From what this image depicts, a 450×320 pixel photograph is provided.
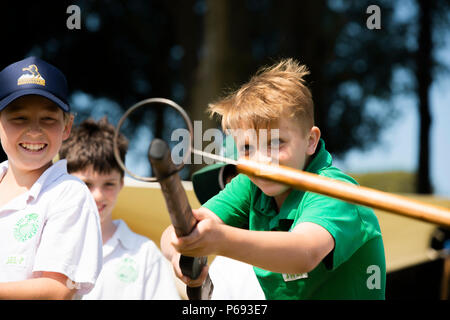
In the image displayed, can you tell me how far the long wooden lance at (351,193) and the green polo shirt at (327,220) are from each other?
27 centimetres

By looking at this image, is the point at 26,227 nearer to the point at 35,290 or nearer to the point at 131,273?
the point at 35,290

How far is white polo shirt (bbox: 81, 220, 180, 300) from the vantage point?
2.55m

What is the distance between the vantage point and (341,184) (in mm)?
1287

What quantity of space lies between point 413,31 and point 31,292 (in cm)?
890

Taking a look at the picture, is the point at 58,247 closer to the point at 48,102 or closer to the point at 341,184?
the point at 48,102

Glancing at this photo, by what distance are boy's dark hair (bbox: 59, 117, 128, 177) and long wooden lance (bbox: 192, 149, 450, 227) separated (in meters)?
1.36

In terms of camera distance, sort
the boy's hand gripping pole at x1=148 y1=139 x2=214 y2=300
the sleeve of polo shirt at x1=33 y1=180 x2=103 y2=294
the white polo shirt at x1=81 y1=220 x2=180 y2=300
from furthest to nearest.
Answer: the white polo shirt at x1=81 y1=220 x2=180 y2=300 → the sleeve of polo shirt at x1=33 y1=180 x2=103 y2=294 → the boy's hand gripping pole at x1=148 y1=139 x2=214 y2=300

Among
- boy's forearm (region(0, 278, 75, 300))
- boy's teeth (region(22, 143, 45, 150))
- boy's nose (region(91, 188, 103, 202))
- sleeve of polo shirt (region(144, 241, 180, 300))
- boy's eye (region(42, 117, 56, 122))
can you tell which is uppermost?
boy's eye (region(42, 117, 56, 122))

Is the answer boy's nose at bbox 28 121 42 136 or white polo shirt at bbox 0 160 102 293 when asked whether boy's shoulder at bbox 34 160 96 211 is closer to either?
white polo shirt at bbox 0 160 102 293

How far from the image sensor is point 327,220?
1533 mm

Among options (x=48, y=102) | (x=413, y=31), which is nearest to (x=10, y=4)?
(x=413, y=31)

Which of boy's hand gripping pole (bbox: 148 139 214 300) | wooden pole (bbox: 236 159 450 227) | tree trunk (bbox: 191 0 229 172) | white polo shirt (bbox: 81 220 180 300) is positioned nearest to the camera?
boy's hand gripping pole (bbox: 148 139 214 300)

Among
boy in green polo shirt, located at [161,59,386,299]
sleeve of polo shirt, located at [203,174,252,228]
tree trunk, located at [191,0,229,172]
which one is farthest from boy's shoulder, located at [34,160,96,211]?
tree trunk, located at [191,0,229,172]

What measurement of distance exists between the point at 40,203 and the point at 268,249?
72 centimetres
